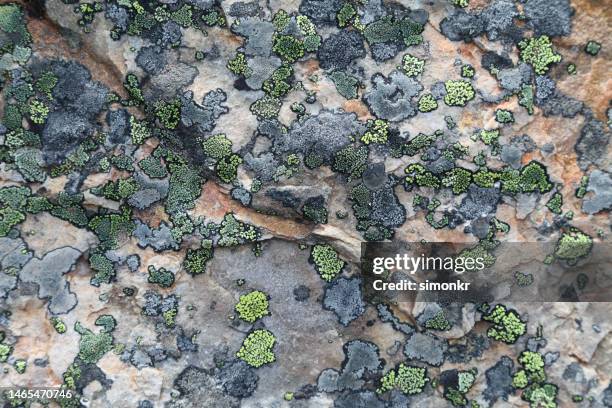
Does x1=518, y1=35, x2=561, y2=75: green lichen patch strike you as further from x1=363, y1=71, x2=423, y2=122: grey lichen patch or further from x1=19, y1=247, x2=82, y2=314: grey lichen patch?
x1=19, y1=247, x2=82, y2=314: grey lichen patch

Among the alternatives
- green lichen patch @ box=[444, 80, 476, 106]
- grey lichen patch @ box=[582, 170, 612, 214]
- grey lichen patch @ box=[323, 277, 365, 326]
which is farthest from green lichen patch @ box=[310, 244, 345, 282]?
grey lichen patch @ box=[582, 170, 612, 214]

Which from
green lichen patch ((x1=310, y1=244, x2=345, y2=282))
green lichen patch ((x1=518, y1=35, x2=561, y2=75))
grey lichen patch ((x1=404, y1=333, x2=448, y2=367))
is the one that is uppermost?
green lichen patch ((x1=518, y1=35, x2=561, y2=75))

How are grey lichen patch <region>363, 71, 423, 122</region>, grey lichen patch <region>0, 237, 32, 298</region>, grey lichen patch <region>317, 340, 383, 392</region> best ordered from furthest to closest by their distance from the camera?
1. grey lichen patch <region>317, 340, 383, 392</region>
2. grey lichen patch <region>363, 71, 423, 122</region>
3. grey lichen patch <region>0, 237, 32, 298</region>

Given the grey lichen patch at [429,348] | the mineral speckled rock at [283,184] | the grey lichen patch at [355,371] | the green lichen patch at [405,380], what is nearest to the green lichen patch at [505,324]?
the mineral speckled rock at [283,184]

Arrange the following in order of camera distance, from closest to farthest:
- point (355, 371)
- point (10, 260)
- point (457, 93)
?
point (10, 260)
point (457, 93)
point (355, 371)

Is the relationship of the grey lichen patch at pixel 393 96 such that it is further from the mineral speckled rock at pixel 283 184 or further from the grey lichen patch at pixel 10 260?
the grey lichen patch at pixel 10 260

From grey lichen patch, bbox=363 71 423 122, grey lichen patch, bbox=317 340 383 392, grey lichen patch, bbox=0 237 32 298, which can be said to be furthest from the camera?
grey lichen patch, bbox=317 340 383 392

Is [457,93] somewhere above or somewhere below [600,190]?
above

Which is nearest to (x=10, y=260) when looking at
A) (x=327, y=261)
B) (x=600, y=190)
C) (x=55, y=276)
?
(x=55, y=276)

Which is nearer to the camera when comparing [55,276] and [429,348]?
[55,276]

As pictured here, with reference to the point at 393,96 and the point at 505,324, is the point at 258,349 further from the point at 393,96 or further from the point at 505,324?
the point at 393,96

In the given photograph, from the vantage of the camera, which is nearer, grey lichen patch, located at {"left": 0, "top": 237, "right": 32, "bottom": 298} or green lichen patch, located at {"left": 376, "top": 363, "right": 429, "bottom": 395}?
grey lichen patch, located at {"left": 0, "top": 237, "right": 32, "bottom": 298}

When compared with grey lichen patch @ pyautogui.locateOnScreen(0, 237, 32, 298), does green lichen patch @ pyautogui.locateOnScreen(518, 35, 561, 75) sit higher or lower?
higher

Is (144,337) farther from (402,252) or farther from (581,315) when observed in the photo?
(581,315)
